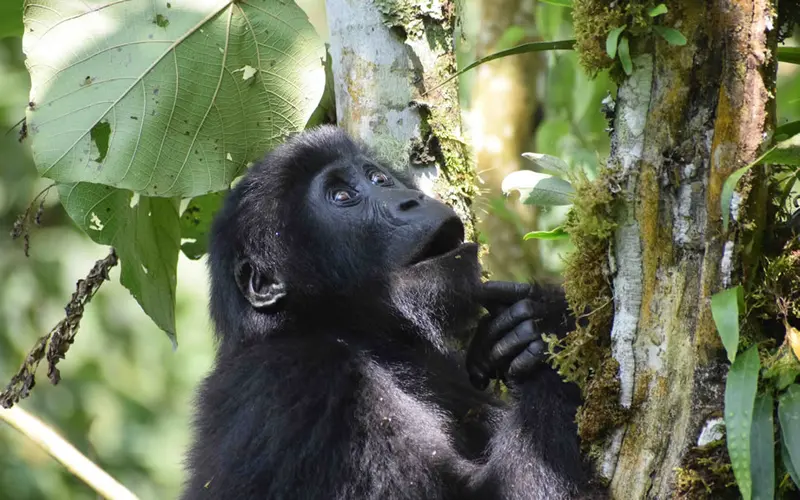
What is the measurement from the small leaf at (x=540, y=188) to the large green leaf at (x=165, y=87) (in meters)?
1.53

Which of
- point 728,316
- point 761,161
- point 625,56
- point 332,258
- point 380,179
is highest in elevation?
point 625,56

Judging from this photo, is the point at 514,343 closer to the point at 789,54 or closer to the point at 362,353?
the point at 362,353

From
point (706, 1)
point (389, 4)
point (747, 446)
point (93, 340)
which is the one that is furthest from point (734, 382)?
point (93, 340)

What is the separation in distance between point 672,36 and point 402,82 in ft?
5.81

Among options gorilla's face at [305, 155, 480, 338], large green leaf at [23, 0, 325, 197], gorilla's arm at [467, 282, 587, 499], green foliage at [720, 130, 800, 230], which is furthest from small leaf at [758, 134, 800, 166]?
large green leaf at [23, 0, 325, 197]

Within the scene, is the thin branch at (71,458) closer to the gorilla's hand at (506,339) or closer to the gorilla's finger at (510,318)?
the gorilla's hand at (506,339)

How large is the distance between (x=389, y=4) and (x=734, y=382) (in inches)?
97.6

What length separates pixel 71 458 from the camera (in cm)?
399

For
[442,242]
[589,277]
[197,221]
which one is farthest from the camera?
[197,221]

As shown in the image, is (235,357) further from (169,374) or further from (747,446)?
(169,374)

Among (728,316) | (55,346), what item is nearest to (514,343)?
(728,316)

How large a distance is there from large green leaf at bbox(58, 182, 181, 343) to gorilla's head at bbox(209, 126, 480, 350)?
585 mm

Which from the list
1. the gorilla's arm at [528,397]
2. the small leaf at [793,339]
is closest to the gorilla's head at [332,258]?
the gorilla's arm at [528,397]

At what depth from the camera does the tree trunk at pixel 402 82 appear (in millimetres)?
3994
